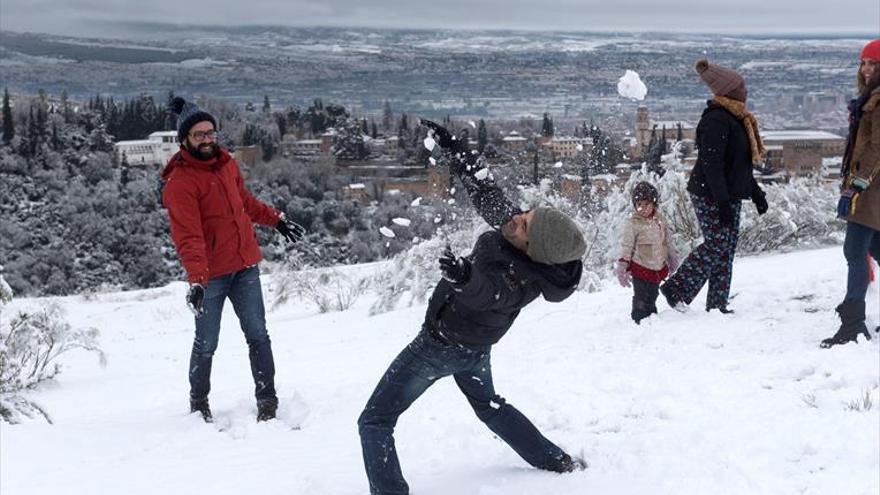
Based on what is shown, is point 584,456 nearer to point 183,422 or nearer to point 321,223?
point 183,422

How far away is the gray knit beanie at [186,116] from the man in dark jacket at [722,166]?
308 cm

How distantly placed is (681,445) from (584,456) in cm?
44

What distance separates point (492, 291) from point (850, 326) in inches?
122

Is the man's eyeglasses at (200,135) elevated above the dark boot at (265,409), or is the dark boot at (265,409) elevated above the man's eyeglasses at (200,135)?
the man's eyeglasses at (200,135)

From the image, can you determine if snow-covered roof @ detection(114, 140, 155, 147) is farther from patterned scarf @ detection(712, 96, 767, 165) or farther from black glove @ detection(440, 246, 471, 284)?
black glove @ detection(440, 246, 471, 284)

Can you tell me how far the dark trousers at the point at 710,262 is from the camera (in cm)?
598

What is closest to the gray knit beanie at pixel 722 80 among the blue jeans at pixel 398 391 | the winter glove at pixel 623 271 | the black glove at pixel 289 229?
the winter glove at pixel 623 271

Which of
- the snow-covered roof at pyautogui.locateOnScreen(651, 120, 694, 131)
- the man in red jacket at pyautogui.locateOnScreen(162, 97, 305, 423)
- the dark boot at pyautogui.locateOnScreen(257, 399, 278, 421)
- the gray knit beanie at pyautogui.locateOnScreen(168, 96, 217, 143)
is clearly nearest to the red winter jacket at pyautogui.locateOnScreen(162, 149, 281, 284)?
the man in red jacket at pyautogui.locateOnScreen(162, 97, 305, 423)

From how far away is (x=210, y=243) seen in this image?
15.5ft

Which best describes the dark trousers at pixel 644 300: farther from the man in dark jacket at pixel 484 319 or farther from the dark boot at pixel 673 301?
the man in dark jacket at pixel 484 319

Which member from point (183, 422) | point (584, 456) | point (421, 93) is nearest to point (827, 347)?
point (584, 456)

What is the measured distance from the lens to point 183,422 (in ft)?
16.4

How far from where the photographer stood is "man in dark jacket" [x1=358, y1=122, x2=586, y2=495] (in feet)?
10.3

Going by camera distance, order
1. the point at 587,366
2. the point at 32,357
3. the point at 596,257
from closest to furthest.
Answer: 1. the point at 587,366
2. the point at 32,357
3. the point at 596,257
